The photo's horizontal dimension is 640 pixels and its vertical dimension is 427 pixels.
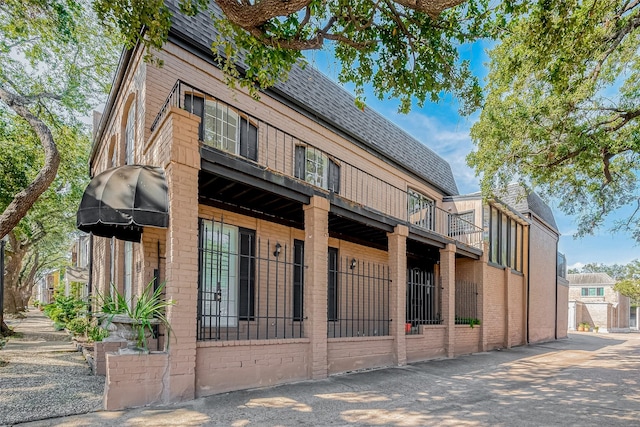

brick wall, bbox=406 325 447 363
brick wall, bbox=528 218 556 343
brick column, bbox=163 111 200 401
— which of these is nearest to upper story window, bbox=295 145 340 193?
brick wall, bbox=406 325 447 363

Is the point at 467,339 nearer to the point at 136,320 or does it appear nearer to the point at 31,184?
the point at 136,320

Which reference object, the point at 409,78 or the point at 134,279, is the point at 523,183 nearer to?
the point at 409,78

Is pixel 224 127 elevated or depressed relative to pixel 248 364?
elevated

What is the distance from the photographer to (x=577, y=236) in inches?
595

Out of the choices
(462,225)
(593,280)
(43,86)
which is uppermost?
(43,86)

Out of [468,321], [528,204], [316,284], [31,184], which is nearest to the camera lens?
[316,284]

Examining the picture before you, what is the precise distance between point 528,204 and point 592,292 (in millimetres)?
42497

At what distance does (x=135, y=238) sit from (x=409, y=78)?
5.91 metres

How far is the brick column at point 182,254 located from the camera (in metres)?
5.48

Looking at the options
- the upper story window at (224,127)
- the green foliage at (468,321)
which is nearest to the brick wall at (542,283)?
the green foliage at (468,321)

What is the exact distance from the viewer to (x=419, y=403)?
6203mm

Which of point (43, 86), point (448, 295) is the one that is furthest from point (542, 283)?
point (43, 86)

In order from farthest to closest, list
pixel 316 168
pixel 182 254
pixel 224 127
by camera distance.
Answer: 1. pixel 316 168
2. pixel 224 127
3. pixel 182 254

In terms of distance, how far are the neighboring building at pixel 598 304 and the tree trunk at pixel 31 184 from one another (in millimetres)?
43794
